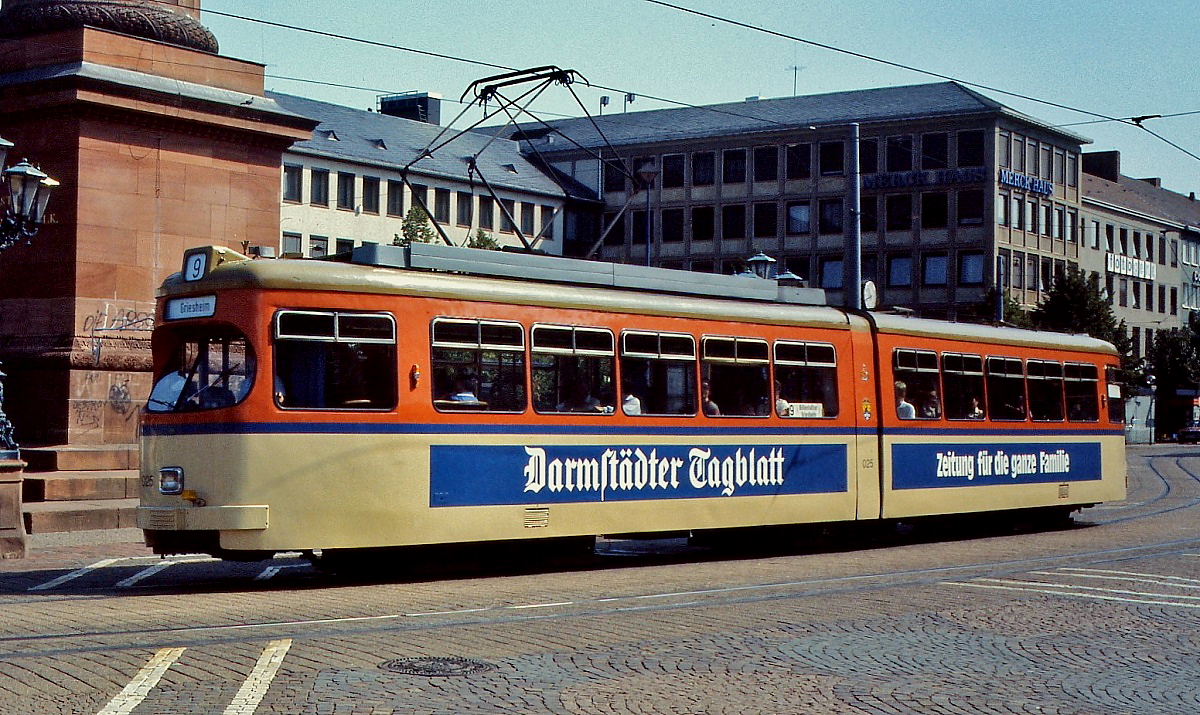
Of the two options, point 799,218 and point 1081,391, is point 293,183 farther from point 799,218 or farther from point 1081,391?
point 1081,391

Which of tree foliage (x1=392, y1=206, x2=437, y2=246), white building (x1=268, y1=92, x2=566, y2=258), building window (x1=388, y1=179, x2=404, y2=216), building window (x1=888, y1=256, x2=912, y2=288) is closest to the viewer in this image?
tree foliage (x1=392, y1=206, x2=437, y2=246)

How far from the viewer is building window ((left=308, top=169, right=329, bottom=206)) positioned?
75.6 meters

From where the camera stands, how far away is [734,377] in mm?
17219

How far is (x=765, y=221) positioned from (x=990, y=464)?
214 ft

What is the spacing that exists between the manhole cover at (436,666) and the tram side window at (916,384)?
11.0 meters

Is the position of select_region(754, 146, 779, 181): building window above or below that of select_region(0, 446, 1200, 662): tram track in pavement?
above

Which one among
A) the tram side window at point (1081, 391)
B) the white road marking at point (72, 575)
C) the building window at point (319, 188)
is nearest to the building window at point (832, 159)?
the building window at point (319, 188)

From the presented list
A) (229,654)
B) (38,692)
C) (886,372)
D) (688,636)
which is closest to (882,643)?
(688,636)

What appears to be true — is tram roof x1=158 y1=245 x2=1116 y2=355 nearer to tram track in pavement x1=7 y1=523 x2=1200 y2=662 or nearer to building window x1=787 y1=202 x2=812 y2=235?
tram track in pavement x1=7 y1=523 x2=1200 y2=662

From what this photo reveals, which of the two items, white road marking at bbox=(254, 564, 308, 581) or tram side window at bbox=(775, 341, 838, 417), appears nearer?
white road marking at bbox=(254, 564, 308, 581)

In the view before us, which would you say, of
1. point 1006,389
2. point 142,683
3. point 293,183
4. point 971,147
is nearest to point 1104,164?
point 971,147

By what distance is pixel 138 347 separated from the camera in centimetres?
2064

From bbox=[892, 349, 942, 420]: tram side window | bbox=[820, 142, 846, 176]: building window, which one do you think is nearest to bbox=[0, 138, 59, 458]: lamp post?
bbox=[892, 349, 942, 420]: tram side window

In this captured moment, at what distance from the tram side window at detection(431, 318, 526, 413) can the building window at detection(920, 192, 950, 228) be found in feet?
227
